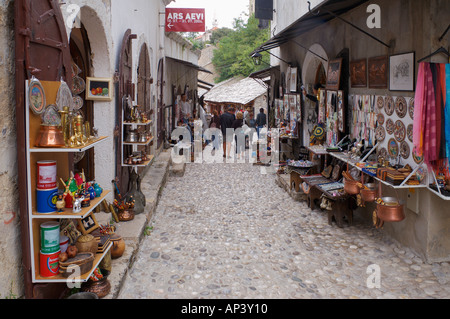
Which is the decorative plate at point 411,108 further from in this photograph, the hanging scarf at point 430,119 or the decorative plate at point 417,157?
the hanging scarf at point 430,119

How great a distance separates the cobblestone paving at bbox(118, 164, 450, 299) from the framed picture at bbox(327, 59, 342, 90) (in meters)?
2.15

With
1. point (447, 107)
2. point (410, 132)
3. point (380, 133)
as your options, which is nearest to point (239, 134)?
point (380, 133)

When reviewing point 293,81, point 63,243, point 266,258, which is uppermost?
point 293,81

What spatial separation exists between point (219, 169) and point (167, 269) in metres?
6.79

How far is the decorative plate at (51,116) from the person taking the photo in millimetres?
2969

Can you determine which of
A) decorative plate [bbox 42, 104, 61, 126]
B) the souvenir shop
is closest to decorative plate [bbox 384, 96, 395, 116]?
the souvenir shop

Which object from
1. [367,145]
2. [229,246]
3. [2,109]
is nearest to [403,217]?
[367,145]

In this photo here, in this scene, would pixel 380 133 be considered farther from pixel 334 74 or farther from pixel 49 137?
pixel 49 137

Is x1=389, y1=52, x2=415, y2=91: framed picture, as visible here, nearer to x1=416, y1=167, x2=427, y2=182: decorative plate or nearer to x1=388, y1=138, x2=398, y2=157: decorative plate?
x1=388, y1=138, x2=398, y2=157: decorative plate

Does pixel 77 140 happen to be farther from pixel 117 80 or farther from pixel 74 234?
pixel 117 80

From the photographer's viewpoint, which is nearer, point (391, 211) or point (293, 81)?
point (391, 211)

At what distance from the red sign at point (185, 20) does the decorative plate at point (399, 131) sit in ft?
25.7

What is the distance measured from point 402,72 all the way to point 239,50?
3716 cm

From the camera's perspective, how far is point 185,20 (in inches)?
486
